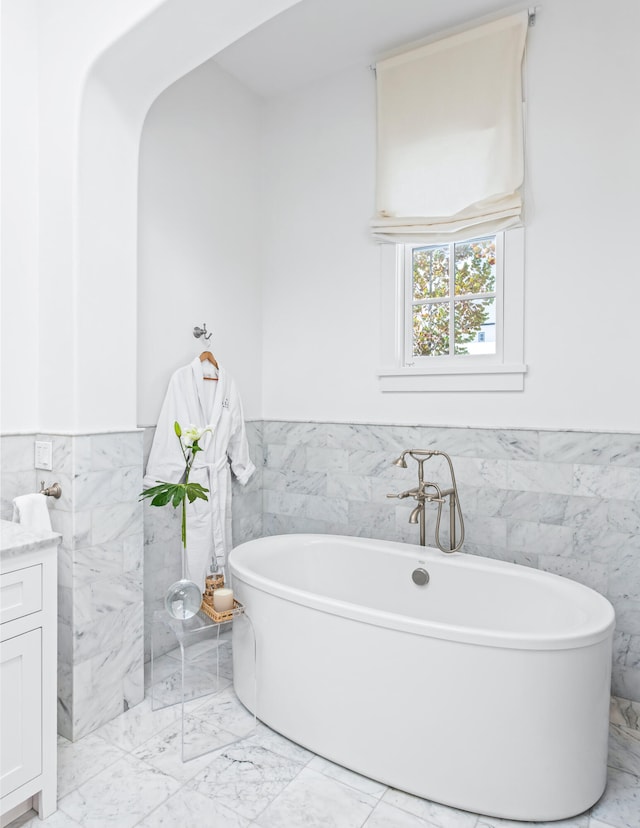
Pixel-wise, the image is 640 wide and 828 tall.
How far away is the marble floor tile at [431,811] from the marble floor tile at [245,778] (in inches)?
13.6

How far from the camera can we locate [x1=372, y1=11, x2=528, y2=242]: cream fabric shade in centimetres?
245

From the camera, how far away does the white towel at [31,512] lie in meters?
1.90

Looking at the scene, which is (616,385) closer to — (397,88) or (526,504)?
(526,504)

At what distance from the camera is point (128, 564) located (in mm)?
2193

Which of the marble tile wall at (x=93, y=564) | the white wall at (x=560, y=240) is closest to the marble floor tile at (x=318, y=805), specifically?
the marble tile wall at (x=93, y=564)

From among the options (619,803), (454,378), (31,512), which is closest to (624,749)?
(619,803)

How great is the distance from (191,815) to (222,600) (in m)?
0.68

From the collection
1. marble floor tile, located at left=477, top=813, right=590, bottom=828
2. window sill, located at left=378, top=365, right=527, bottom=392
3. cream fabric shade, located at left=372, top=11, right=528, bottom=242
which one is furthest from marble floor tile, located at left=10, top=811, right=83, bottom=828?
cream fabric shade, located at left=372, top=11, right=528, bottom=242

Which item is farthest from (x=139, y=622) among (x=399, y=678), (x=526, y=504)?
(x=526, y=504)

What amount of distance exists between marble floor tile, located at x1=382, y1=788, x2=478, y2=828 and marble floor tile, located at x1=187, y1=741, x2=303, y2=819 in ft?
1.13

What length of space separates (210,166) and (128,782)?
2831mm

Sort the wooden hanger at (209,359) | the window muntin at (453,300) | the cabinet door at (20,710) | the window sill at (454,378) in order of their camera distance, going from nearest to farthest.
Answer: the cabinet door at (20,710) < the window sill at (454,378) < the window muntin at (453,300) < the wooden hanger at (209,359)

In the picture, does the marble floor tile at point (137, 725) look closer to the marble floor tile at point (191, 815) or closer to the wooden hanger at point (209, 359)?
the marble floor tile at point (191, 815)

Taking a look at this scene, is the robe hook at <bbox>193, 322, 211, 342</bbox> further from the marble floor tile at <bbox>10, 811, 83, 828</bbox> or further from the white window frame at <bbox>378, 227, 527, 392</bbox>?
the marble floor tile at <bbox>10, 811, 83, 828</bbox>
